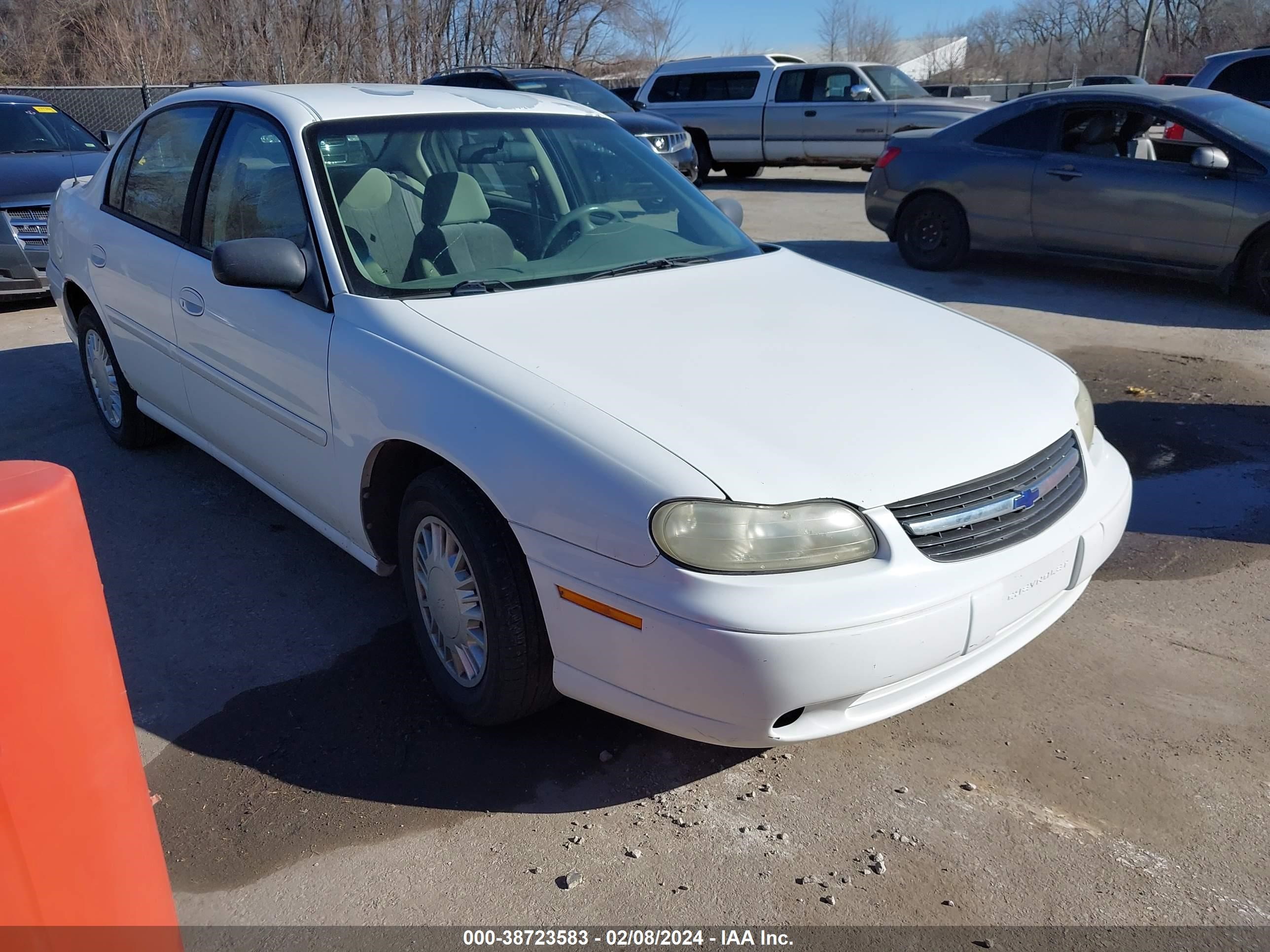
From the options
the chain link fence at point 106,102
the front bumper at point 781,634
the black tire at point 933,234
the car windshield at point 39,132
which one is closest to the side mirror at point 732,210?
the front bumper at point 781,634

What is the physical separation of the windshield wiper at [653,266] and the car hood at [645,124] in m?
9.07

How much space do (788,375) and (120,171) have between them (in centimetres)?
352

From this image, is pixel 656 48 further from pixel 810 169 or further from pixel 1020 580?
pixel 1020 580

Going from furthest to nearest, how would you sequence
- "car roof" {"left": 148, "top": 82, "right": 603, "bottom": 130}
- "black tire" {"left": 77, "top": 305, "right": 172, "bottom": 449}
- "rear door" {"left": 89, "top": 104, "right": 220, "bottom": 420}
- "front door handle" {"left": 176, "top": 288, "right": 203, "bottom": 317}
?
"black tire" {"left": 77, "top": 305, "right": 172, "bottom": 449}
"rear door" {"left": 89, "top": 104, "right": 220, "bottom": 420}
"front door handle" {"left": 176, "top": 288, "right": 203, "bottom": 317}
"car roof" {"left": 148, "top": 82, "right": 603, "bottom": 130}

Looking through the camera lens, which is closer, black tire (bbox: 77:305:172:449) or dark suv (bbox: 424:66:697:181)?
black tire (bbox: 77:305:172:449)

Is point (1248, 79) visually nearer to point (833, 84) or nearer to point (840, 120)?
point (840, 120)

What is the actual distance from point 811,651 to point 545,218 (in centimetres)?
207

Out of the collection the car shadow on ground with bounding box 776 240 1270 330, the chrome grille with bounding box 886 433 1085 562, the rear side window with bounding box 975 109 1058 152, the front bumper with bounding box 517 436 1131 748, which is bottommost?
the car shadow on ground with bounding box 776 240 1270 330

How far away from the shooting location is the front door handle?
3.96m

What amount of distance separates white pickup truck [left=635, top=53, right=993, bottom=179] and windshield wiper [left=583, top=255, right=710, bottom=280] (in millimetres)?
11754

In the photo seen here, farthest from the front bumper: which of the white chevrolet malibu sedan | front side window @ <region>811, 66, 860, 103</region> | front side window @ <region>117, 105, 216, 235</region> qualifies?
front side window @ <region>811, 66, 860, 103</region>

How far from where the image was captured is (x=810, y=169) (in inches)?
745

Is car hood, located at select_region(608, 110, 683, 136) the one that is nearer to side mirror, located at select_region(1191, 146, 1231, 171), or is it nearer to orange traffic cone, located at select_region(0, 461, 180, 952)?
side mirror, located at select_region(1191, 146, 1231, 171)

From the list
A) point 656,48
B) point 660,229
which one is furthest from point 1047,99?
point 656,48
